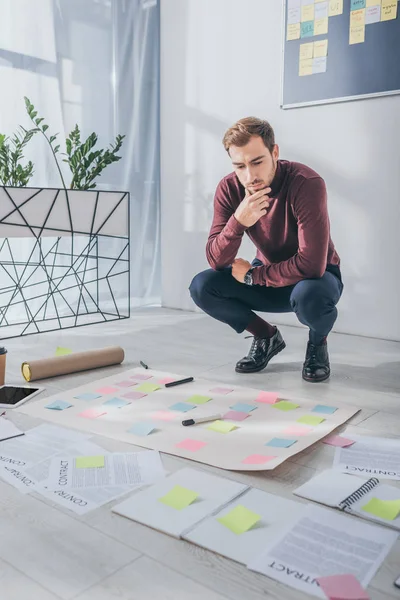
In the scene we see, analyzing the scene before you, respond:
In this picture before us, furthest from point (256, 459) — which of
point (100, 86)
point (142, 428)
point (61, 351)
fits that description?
point (100, 86)

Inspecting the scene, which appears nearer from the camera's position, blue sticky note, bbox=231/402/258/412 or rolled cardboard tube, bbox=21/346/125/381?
blue sticky note, bbox=231/402/258/412

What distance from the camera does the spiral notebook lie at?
1.15m

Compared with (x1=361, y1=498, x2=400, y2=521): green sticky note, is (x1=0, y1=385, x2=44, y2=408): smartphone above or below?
below

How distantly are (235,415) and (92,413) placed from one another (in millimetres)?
388

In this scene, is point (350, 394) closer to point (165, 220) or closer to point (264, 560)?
point (264, 560)

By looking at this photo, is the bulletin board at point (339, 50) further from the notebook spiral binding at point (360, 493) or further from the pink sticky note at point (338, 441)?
the notebook spiral binding at point (360, 493)

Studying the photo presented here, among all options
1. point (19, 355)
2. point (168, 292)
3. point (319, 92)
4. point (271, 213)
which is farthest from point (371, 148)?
point (19, 355)

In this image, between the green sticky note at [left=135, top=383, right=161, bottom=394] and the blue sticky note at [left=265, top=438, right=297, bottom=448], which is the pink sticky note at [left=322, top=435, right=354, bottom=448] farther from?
the green sticky note at [left=135, top=383, right=161, bottom=394]

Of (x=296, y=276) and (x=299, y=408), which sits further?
(x=296, y=276)

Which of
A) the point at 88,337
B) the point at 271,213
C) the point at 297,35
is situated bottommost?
the point at 88,337

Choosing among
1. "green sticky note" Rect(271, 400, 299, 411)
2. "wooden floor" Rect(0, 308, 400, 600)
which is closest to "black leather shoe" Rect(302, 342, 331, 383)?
"wooden floor" Rect(0, 308, 400, 600)

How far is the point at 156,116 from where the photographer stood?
11.7 feet

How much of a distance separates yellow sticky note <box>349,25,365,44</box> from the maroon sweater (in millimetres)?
960

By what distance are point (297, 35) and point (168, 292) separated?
4.98ft
